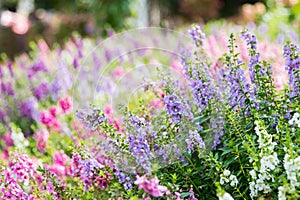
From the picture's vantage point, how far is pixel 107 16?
1191 cm

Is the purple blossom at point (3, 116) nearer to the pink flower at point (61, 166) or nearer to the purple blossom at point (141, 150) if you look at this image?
the pink flower at point (61, 166)

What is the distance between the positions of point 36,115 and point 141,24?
589 centimetres

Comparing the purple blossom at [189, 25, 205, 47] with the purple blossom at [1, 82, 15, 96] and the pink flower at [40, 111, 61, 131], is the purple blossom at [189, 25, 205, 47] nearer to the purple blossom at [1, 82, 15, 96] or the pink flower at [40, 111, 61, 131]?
the pink flower at [40, 111, 61, 131]

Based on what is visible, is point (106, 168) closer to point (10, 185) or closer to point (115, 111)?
point (10, 185)

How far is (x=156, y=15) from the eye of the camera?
1504 cm

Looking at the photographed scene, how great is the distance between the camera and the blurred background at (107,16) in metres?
11.3

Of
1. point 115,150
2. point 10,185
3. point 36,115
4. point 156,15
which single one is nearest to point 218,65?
point 115,150

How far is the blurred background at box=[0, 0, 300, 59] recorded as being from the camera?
11.3 m

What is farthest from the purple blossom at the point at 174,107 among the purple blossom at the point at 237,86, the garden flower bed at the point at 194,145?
the purple blossom at the point at 237,86

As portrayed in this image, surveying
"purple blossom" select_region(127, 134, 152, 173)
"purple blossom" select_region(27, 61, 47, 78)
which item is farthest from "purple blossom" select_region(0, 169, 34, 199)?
"purple blossom" select_region(27, 61, 47, 78)

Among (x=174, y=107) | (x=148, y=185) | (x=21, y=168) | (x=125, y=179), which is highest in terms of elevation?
(x=174, y=107)

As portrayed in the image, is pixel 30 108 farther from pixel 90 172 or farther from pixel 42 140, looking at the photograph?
pixel 90 172

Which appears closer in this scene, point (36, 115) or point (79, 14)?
point (36, 115)

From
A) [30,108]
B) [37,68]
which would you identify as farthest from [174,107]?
[37,68]
